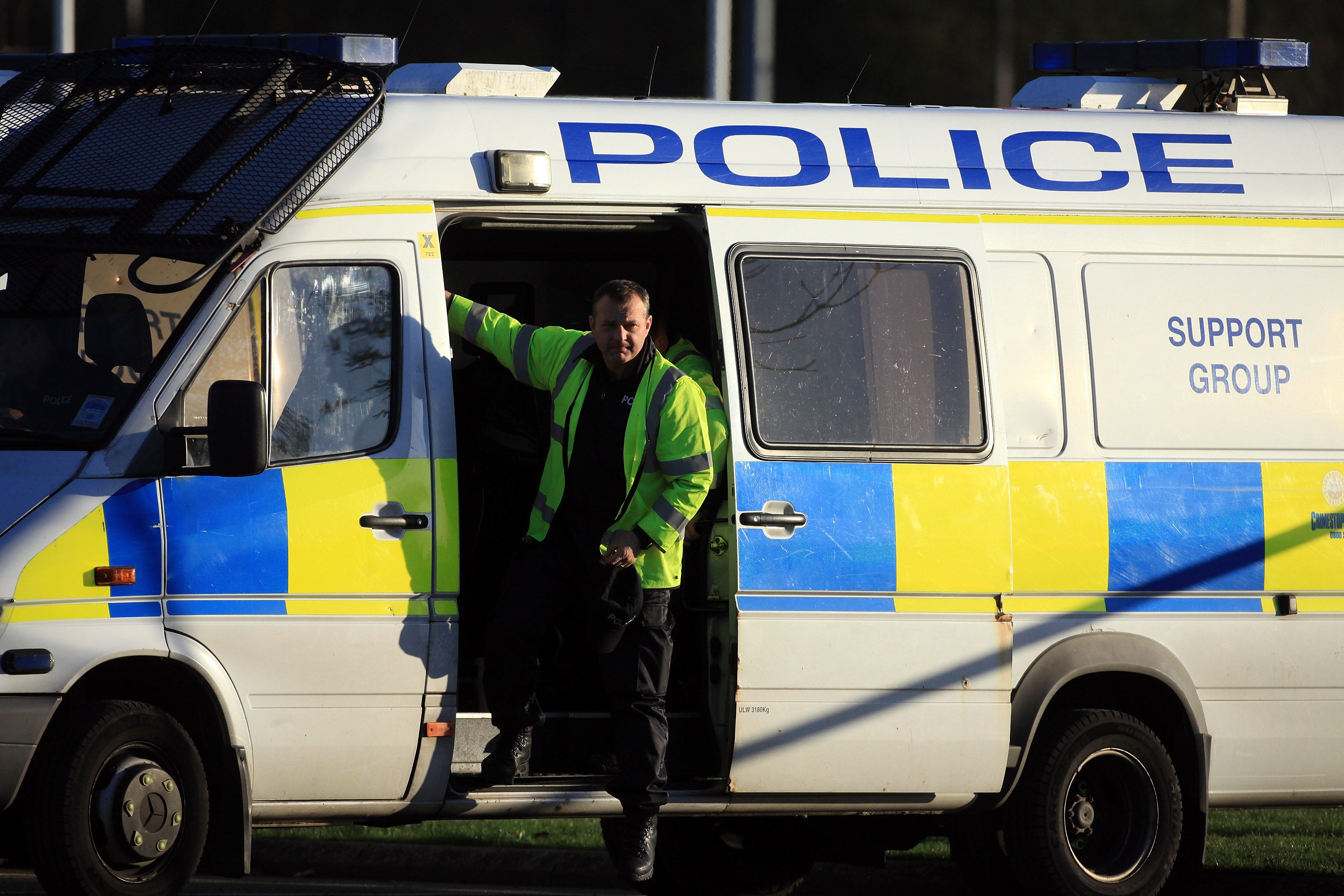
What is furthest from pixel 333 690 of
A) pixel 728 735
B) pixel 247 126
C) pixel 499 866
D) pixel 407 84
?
pixel 499 866

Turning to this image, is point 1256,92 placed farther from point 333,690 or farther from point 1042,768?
point 333,690

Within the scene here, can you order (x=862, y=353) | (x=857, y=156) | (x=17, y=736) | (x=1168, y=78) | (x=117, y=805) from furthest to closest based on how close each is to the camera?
(x=1168, y=78), (x=857, y=156), (x=862, y=353), (x=117, y=805), (x=17, y=736)

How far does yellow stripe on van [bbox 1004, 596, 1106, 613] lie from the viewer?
20.8ft

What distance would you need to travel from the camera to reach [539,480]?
258 inches

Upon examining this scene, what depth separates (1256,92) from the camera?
742 centimetres

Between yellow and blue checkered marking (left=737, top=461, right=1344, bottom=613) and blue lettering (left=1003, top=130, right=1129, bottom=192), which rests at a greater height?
blue lettering (left=1003, top=130, right=1129, bottom=192)

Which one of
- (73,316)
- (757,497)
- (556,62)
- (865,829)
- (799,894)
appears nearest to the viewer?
(73,316)

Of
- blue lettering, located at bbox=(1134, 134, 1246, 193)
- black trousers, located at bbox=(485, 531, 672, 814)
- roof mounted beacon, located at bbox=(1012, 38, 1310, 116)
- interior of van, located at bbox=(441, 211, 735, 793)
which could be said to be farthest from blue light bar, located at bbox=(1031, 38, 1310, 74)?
black trousers, located at bbox=(485, 531, 672, 814)

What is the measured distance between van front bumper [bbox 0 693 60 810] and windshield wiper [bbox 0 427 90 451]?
2.35ft

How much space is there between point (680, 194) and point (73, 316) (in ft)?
6.53

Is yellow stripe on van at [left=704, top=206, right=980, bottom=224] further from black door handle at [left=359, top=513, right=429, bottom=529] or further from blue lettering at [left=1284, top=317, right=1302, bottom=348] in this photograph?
black door handle at [left=359, top=513, right=429, bottom=529]

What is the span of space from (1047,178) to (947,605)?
1597mm

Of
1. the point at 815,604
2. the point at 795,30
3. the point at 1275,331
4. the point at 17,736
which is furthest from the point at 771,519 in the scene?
the point at 795,30

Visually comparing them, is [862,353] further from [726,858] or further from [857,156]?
[726,858]
